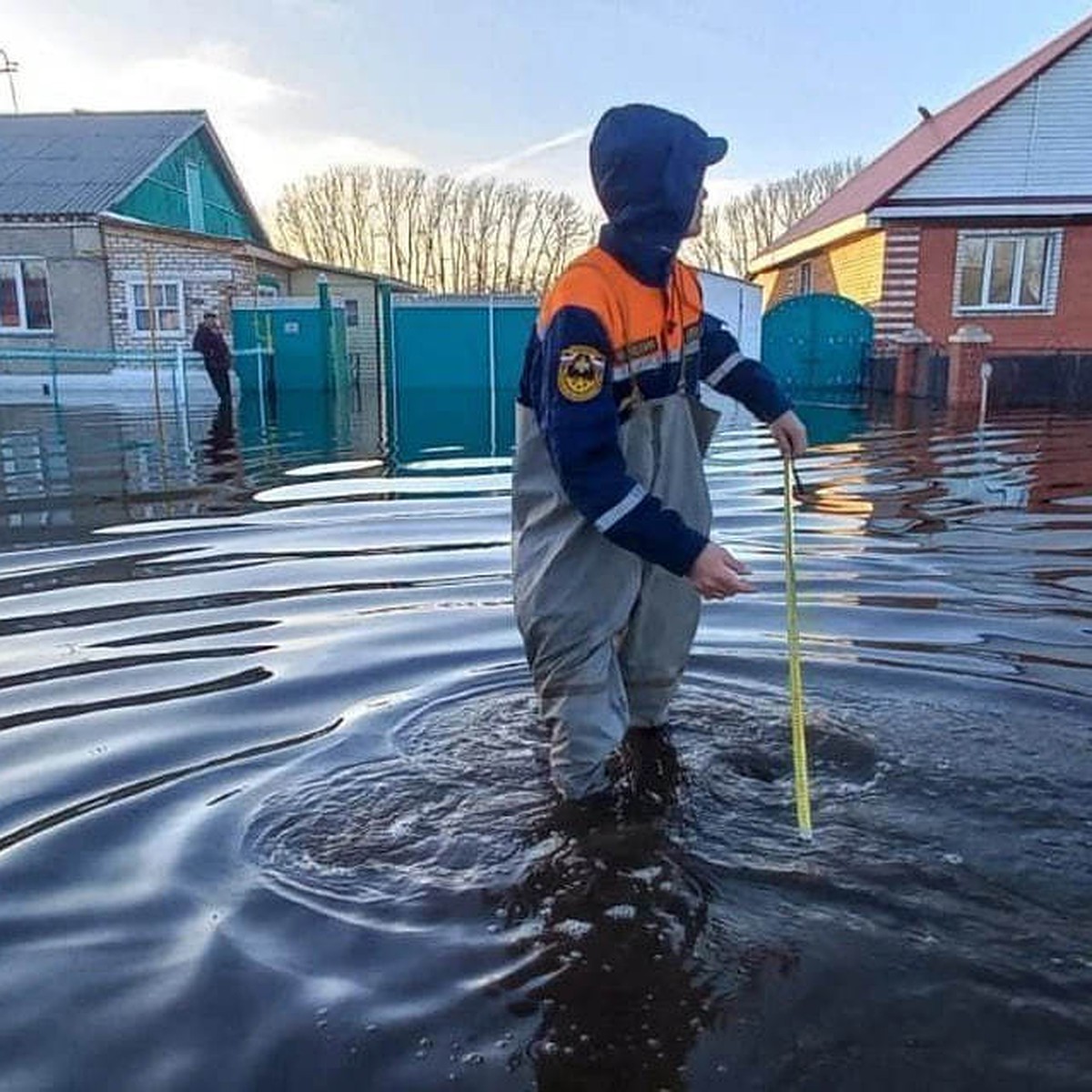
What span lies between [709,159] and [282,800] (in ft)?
6.15

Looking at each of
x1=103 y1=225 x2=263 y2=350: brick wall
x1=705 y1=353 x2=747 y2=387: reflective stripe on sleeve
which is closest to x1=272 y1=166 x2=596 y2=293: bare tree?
x1=103 y1=225 x2=263 y2=350: brick wall

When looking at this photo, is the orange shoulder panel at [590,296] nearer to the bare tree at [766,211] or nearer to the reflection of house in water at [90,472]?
the reflection of house in water at [90,472]

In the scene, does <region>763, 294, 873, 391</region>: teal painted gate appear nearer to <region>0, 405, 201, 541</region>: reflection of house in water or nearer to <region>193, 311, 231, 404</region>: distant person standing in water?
<region>193, 311, 231, 404</region>: distant person standing in water

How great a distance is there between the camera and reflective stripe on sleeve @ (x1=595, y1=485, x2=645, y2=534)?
2.32 meters

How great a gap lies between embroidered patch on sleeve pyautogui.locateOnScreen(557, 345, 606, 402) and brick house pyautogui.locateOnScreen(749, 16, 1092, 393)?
1823 centimetres

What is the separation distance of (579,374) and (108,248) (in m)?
23.1

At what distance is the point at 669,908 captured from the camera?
2.28 meters

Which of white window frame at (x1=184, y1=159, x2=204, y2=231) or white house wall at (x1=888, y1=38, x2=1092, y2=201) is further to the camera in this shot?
white window frame at (x1=184, y1=159, x2=204, y2=231)

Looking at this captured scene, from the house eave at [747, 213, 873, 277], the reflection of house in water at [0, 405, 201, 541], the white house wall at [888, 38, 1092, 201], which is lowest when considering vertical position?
the reflection of house in water at [0, 405, 201, 541]

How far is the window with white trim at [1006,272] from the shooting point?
20.5 m

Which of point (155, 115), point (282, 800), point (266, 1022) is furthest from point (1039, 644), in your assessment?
point (155, 115)

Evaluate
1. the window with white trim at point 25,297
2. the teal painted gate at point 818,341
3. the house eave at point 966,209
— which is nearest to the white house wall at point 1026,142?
the house eave at point 966,209

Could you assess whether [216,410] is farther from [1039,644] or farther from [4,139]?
[1039,644]

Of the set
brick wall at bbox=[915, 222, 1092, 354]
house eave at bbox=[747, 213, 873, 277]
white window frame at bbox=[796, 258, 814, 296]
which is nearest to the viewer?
brick wall at bbox=[915, 222, 1092, 354]
